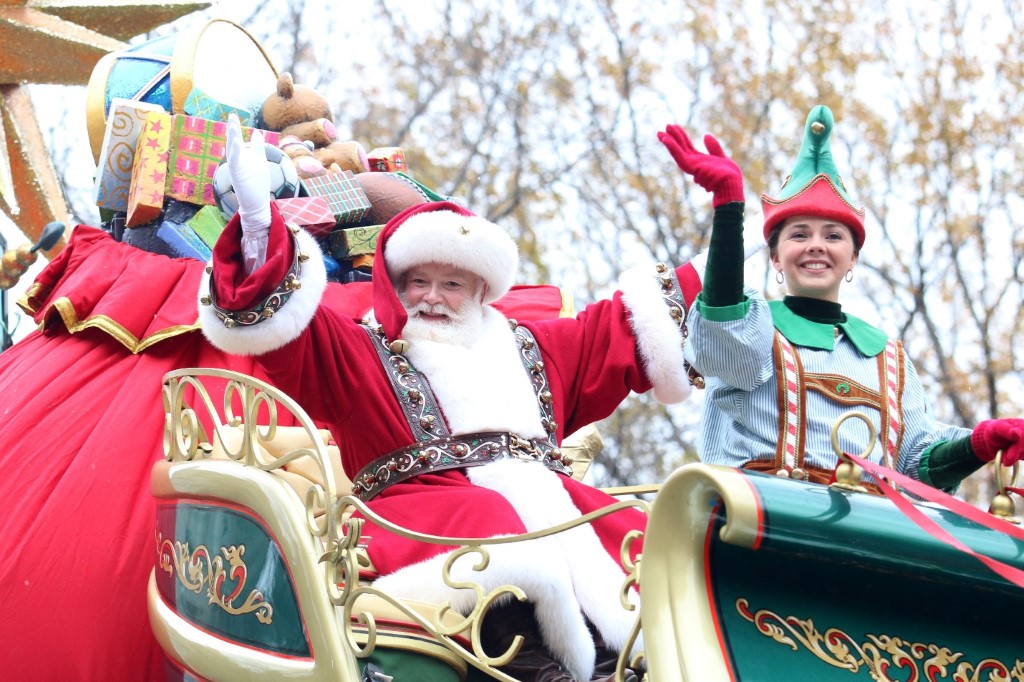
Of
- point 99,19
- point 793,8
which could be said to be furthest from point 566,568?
point 793,8

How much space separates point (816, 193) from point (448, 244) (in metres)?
0.95

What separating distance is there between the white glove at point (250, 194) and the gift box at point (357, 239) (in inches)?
44.6

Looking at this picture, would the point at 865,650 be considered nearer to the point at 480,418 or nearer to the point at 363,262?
the point at 480,418

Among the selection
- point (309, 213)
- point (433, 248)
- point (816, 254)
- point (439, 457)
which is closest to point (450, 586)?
point (439, 457)

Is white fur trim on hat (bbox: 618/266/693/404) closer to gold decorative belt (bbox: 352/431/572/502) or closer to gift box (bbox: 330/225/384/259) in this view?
gold decorative belt (bbox: 352/431/572/502)

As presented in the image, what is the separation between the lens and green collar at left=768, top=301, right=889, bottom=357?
11.5 ft

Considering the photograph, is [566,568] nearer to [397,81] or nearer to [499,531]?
[499,531]

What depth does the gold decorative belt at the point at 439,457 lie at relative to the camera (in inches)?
136

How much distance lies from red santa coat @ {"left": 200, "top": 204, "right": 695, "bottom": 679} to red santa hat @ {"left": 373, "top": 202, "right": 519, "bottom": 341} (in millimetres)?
116

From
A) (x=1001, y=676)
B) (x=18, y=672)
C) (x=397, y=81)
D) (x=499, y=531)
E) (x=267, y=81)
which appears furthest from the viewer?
(x=397, y=81)

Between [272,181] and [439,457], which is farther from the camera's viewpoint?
[272,181]

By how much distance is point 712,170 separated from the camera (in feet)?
10.3

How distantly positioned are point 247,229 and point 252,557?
756 millimetres

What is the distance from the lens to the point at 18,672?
3488 millimetres
